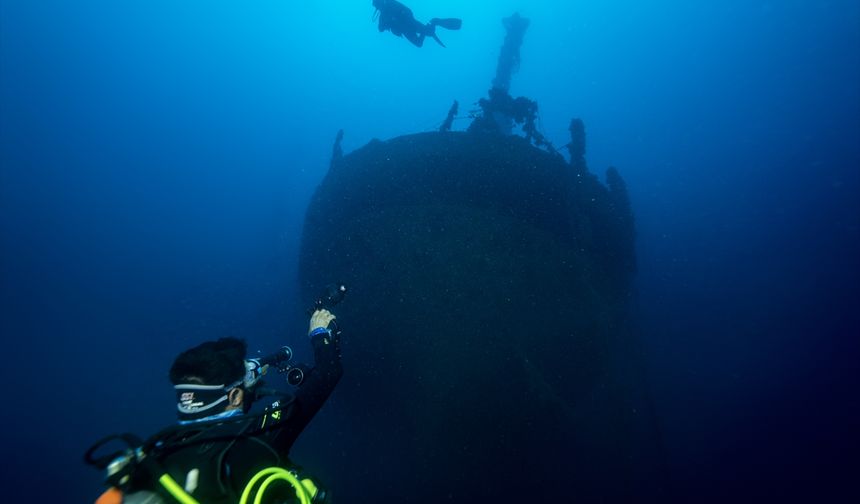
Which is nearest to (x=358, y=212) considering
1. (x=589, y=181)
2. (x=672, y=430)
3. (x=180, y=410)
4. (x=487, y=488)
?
(x=589, y=181)

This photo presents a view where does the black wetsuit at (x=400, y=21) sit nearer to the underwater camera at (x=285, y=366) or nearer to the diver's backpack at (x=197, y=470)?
the underwater camera at (x=285, y=366)

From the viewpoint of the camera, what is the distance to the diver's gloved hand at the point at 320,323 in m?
3.21

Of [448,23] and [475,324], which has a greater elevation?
[448,23]

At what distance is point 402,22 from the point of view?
1188 cm

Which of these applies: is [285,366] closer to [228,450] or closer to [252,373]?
[252,373]

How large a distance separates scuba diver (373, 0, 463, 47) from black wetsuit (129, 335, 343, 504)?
1168cm

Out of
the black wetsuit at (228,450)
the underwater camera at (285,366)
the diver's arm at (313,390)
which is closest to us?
the black wetsuit at (228,450)

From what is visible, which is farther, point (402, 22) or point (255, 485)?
point (402, 22)

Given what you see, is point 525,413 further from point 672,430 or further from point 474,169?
point 672,430

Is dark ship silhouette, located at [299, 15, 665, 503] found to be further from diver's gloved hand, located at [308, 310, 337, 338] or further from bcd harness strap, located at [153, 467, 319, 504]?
bcd harness strap, located at [153, 467, 319, 504]

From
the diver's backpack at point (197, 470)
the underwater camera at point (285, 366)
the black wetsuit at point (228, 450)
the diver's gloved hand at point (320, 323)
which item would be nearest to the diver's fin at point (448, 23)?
the diver's gloved hand at point (320, 323)

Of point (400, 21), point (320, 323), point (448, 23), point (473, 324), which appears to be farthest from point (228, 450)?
point (448, 23)

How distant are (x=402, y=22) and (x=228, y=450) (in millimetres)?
12483

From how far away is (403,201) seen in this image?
8773 millimetres
